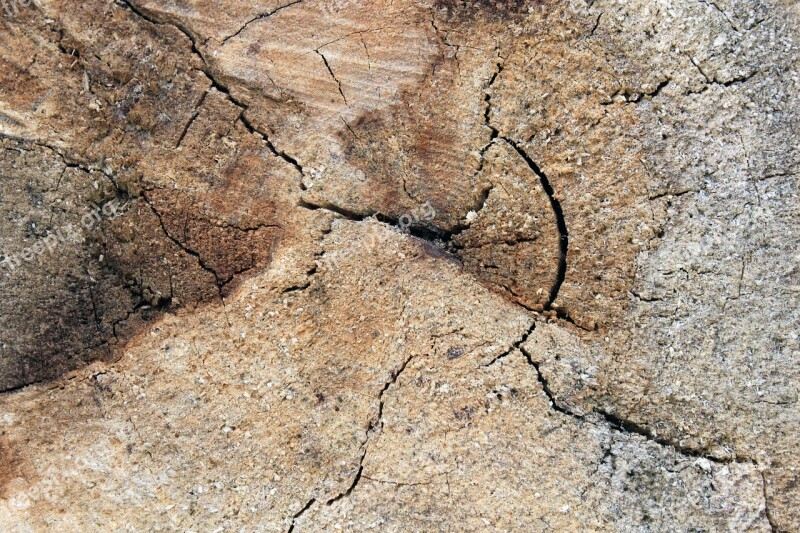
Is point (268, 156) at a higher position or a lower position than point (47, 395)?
higher

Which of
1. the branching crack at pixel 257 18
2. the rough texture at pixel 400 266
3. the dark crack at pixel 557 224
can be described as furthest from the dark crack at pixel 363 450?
the branching crack at pixel 257 18

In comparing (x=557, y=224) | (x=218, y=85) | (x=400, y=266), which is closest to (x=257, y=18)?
(x=218, y=85)

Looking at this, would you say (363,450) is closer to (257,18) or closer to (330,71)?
(330,71)

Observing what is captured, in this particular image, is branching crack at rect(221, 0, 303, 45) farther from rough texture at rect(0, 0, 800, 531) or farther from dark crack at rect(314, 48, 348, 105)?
dark crack at rect(314, 48, 348, 105)

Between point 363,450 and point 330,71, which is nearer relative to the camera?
point 363,450

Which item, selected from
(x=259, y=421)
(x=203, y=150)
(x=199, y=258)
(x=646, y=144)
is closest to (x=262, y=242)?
(x=199, y=258)

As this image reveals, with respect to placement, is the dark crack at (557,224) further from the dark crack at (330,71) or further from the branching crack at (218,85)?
the branching crack at (218,85)

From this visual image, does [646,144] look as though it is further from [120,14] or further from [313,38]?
[120,14]

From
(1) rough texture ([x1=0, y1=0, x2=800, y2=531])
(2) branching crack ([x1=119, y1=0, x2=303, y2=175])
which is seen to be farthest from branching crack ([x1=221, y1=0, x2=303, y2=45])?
(2) branching crack ([x1=119, y1=0, x2=303, y2=175])
